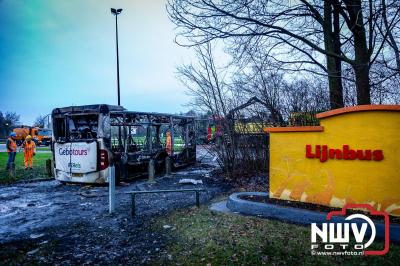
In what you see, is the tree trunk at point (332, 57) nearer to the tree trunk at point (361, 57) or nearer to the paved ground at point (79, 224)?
the tree trunk at point (361, 57)

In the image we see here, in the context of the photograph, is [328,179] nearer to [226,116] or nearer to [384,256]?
[384,256]

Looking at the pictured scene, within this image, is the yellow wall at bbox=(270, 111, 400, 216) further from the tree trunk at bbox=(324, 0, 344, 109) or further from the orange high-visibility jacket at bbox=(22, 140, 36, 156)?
the orange high-visibility jacket at bbox=(22, 140, 36, 156)

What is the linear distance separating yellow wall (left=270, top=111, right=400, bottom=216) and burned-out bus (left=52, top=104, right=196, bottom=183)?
18.9 ft

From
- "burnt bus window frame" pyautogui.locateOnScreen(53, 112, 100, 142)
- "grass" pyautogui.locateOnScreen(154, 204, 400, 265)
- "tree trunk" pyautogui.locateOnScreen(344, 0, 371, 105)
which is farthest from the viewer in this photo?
"burnt bus window frame" pyautogui.locateOnScreen(53, 112, 100, 142)

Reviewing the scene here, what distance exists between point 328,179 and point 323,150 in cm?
59

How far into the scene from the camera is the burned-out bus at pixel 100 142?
1009cm

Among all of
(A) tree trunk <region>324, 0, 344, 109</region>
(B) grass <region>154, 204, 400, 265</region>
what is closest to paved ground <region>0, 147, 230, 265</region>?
(B) grass <region>154, 204, 400, 265</region>

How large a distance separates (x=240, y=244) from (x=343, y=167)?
2.60 m

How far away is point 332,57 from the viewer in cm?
902

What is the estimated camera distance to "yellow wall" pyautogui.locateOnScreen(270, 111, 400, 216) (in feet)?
17.4

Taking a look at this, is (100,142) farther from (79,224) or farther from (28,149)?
(28,149)

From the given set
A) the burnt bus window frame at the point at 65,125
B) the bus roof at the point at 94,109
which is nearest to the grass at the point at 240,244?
the bus roof at the point at 94,109

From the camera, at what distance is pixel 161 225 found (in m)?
6.06

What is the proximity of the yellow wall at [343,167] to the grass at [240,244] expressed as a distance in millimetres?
1009
